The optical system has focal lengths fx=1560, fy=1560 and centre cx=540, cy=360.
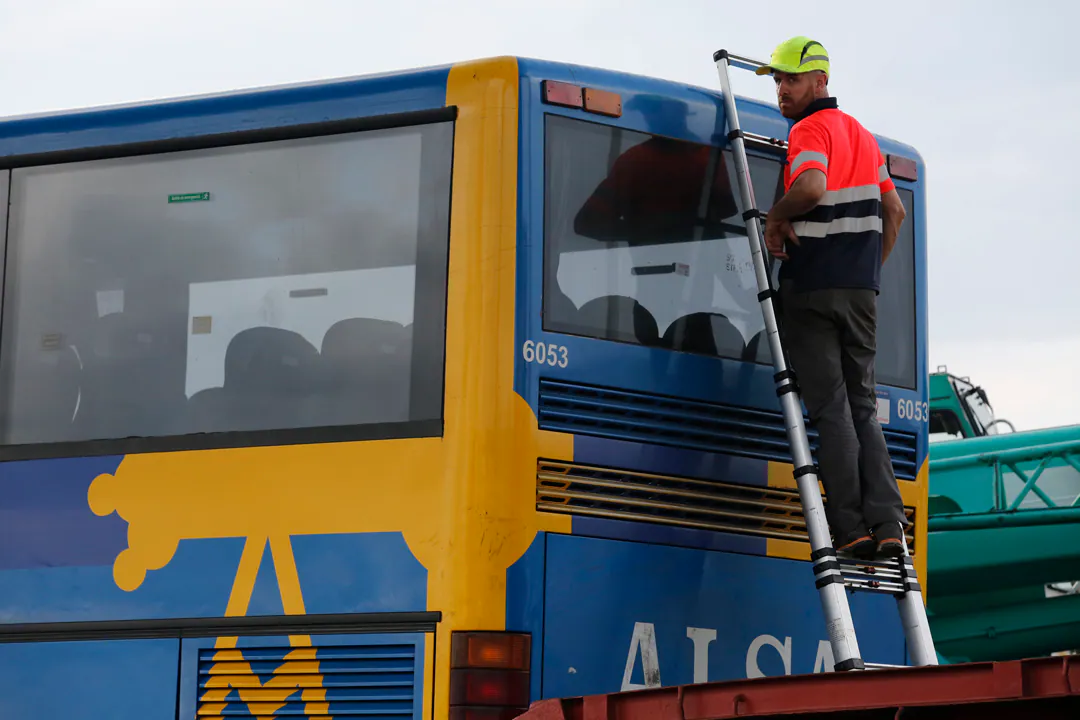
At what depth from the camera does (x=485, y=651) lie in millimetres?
4516

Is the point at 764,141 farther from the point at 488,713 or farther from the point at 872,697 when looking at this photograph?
the point at 872,697

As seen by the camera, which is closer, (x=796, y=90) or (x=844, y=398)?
(x=844, y=398)

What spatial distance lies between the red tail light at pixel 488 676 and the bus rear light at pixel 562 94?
168cm

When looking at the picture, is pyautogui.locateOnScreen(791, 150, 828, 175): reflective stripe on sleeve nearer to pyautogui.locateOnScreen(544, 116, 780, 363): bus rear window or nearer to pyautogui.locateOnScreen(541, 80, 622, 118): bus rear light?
pyautogui.locateOnScreen(544, 116, 780, 363): bus rear window

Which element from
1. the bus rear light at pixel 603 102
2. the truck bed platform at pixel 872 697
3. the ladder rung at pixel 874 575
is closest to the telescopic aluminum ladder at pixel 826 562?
the ladder rung at pixel 874 575

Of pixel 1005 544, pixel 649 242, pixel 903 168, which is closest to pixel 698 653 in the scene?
pixel 649 242

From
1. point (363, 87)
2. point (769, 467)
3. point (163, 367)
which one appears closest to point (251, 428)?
point (163, 367)

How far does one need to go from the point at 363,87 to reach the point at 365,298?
700 mm

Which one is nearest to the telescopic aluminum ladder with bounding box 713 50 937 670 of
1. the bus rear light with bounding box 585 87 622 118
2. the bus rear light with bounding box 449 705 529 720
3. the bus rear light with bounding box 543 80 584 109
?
the bus rear light with bounding box 585 87 622 118

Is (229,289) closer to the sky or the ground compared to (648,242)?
closer to the ground

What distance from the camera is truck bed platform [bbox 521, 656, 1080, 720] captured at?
3191 millimetres

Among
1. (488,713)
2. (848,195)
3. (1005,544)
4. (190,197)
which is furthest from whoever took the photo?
(1005,544)

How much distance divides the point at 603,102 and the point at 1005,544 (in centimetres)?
784

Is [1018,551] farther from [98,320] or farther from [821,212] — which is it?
[98,320]
